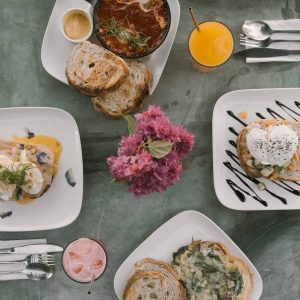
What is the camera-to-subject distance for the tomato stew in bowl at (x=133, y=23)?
7.13 feet

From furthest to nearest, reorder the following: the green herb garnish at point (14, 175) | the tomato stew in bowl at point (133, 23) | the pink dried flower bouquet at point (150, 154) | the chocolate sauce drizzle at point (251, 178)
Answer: the chocolate sauce drizzle at point (251, 178) < the tomato stew in bowl at point (133, 23) < the green herb garnish at point (14, 175) < the pink dried flower bouquet at point (150, 154)

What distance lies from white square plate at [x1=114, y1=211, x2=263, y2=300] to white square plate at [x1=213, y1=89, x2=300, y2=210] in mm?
138

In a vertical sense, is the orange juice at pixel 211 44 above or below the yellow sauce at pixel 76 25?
below

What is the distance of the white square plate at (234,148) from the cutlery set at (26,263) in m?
0.81

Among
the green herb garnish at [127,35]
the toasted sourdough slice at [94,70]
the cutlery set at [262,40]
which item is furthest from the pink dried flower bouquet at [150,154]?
the cutlery set at [262,40]

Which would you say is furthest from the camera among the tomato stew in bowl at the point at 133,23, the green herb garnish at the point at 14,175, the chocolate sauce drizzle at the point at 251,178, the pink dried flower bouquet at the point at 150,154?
the chocolate sauce drizzle at the point at 251,178

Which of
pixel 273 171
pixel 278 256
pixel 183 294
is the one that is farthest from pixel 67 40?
pixel 278 256

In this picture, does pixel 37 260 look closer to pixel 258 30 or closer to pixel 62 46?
pixel 62 46

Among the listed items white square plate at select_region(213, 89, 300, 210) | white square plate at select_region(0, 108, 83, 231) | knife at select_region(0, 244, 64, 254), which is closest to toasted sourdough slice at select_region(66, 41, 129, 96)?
white square plate at select_region(0, 108, 83, 231)

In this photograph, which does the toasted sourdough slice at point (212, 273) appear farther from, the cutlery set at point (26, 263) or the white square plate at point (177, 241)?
the cutlery set at point (26, 263)

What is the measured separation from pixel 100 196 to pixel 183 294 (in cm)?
57

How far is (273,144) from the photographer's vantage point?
2.11 m

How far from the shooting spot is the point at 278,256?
2.36m

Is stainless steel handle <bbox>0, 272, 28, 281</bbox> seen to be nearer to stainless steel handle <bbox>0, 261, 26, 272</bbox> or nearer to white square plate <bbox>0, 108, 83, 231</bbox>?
stainless steel handle <bbox>0, 261, 26, 272</bbox>
